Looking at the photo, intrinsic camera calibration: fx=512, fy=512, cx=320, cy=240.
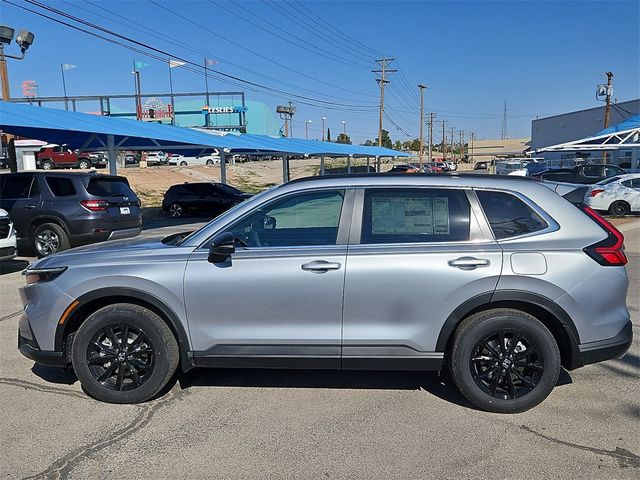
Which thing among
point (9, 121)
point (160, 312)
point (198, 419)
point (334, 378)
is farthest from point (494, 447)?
point (9, 121)

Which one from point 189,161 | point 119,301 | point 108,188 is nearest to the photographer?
point 119,301

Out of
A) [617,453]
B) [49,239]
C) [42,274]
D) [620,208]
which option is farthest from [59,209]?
[620,208]

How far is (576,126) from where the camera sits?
62812 mm

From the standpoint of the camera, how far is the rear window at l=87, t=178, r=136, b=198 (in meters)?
10.4

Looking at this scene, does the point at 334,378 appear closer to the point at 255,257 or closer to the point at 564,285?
the point at 255,257

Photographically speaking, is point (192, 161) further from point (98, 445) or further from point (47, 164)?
point (98, 445)

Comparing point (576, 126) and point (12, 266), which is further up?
point (576, 126)

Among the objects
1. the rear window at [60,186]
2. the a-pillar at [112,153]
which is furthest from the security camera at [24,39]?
the rear window at [60,186]

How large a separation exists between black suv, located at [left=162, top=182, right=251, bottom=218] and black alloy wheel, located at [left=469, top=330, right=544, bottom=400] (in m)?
18.1

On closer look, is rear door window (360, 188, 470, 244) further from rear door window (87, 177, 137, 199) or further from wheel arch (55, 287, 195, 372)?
rear door window (87, 177, 137, 199)

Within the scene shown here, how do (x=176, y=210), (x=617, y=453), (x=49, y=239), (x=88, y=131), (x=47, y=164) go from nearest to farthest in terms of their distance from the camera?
(x=617, y=453), (x=49, y=239), (x=88, y=131), (x=176, y=210), (x=47, y=164)

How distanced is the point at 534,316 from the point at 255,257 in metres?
2.04

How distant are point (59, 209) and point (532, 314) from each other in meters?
9.43

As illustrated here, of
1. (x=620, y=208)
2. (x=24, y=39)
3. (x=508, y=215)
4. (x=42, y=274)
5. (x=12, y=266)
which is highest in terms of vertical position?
(x=24, y=39)
